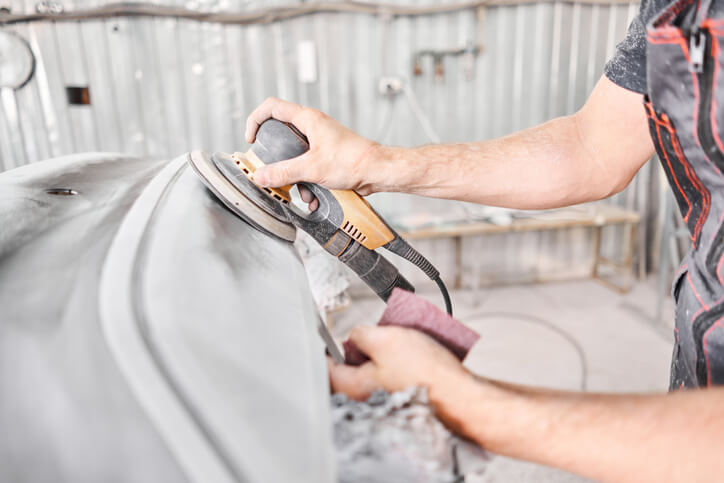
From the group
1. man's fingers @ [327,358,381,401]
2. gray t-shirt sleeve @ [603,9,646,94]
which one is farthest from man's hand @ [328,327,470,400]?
gray t-shirt sleeve @ [603,9,646,94]

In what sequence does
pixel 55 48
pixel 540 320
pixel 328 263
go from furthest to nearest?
pixel 540 320 < pixel 55 48 < pixel 328 263

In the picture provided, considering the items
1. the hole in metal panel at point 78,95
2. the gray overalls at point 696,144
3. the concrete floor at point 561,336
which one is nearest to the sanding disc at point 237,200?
the gray overalls at point 696,144

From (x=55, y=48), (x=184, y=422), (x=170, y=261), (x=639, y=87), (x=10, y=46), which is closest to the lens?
(x=184, y=422)

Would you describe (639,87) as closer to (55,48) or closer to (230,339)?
(230,339)

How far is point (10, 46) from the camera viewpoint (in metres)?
2.09

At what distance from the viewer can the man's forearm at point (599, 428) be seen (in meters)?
0.39

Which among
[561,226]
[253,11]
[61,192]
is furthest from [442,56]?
[61,192]

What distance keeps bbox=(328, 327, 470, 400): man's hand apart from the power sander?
0.31m

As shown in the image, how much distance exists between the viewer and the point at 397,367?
1.39 ft

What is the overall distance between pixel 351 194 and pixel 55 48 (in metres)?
2.35

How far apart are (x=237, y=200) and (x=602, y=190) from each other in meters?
0.68

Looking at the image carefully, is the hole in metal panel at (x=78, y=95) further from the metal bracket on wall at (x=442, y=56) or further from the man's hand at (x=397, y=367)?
the man's hand at (x=397, y=367)

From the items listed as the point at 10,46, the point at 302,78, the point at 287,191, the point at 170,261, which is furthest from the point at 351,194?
the point at 10,46

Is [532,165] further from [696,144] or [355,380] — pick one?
[355,380]
